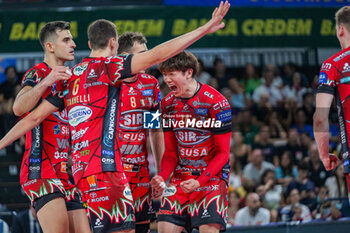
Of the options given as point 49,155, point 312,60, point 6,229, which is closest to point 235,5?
point 312,60

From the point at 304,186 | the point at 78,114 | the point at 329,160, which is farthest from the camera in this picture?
the point at 304,186

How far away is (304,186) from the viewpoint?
433 inches

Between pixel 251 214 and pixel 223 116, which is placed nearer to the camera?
pixel 223 116

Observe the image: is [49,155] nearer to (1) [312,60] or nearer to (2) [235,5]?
(2) [235,5]

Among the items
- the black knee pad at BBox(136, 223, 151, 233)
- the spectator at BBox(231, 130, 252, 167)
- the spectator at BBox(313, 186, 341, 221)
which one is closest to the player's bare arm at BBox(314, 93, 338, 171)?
the black knee pad at BBox(136, 223, 151, 233)

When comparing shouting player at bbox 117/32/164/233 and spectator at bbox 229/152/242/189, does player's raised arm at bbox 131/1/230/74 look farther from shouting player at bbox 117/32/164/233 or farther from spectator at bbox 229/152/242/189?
spectator at bbox 229/152/242/189

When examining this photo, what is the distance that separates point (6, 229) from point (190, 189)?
157 inches

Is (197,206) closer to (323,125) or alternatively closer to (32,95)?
(323,125)

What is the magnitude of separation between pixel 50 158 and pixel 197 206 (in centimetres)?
154

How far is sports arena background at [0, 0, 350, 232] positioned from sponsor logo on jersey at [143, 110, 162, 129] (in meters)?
4.82

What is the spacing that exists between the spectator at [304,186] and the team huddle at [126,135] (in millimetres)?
4928

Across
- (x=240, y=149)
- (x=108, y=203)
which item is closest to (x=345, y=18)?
(x=108, y=203)

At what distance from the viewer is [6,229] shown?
8.59 metres

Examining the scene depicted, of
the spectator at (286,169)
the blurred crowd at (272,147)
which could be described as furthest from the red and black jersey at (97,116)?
the spectator at (286,169)
